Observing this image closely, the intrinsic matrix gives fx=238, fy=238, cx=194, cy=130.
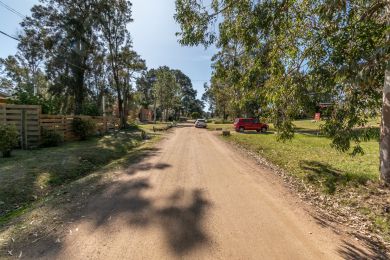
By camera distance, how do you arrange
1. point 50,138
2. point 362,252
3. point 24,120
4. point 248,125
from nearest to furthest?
point 362,252
point 24,120
point 50,138
point 248,125

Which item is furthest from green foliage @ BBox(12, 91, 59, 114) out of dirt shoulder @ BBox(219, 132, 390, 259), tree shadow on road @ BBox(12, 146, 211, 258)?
dirt shoulder @ BBox(219, 132, 390, 259)

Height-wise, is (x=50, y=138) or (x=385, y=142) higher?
(x=385, y=142)

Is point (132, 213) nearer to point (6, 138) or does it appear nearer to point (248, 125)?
point (6, 138)

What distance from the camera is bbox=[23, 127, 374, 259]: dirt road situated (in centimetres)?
342

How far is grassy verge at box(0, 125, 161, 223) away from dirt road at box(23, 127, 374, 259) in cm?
187

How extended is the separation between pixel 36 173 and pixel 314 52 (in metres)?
8.71

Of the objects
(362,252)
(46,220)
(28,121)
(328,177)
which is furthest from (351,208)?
(28,121)

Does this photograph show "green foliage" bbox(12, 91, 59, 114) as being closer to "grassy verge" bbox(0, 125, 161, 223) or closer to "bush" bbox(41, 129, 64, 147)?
"bush" bbox(41, 129, 64, 147)

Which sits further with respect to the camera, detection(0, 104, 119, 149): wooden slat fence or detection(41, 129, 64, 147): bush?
detection(41, 129, 64, 147): bush

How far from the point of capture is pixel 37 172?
7457mm

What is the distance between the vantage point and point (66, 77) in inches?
969

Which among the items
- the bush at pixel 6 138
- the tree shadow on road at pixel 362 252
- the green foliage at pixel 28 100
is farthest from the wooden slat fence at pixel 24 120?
the tree shadow on road at pixel 362 252

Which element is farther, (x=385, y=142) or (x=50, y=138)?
(x=50, y=138)

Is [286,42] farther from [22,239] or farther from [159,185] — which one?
[22,239]
